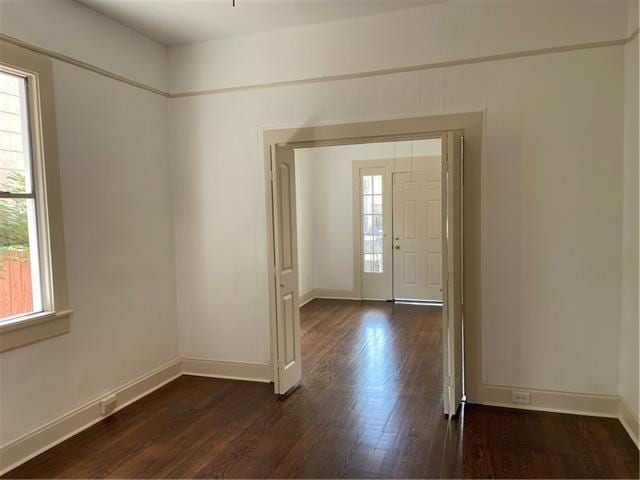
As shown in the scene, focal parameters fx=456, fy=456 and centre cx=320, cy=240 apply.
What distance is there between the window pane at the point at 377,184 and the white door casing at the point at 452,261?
3.99 meters

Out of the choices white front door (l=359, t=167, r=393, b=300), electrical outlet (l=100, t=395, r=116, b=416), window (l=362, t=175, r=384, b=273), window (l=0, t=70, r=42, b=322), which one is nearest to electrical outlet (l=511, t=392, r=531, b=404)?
electrical outlet (l=100, t=395, r=116, b=416)

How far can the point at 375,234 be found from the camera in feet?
24.4

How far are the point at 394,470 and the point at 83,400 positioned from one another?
7.29 ft

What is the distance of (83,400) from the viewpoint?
3.26 meters

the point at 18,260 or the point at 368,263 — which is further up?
the point at 18,260

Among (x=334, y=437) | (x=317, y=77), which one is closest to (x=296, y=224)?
(x=317, y=77)

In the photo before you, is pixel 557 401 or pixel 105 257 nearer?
pixel 557 401

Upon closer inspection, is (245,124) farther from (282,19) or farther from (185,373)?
(185,373)

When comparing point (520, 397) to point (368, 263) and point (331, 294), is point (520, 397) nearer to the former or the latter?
point (368, 263)

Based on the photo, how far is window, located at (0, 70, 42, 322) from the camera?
278cm

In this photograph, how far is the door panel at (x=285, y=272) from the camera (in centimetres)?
371

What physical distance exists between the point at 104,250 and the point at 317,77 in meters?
2.17

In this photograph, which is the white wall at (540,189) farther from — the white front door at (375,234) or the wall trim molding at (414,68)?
the white front door at (375,234)

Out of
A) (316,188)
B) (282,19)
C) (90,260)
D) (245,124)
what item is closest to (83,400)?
(90,260)
